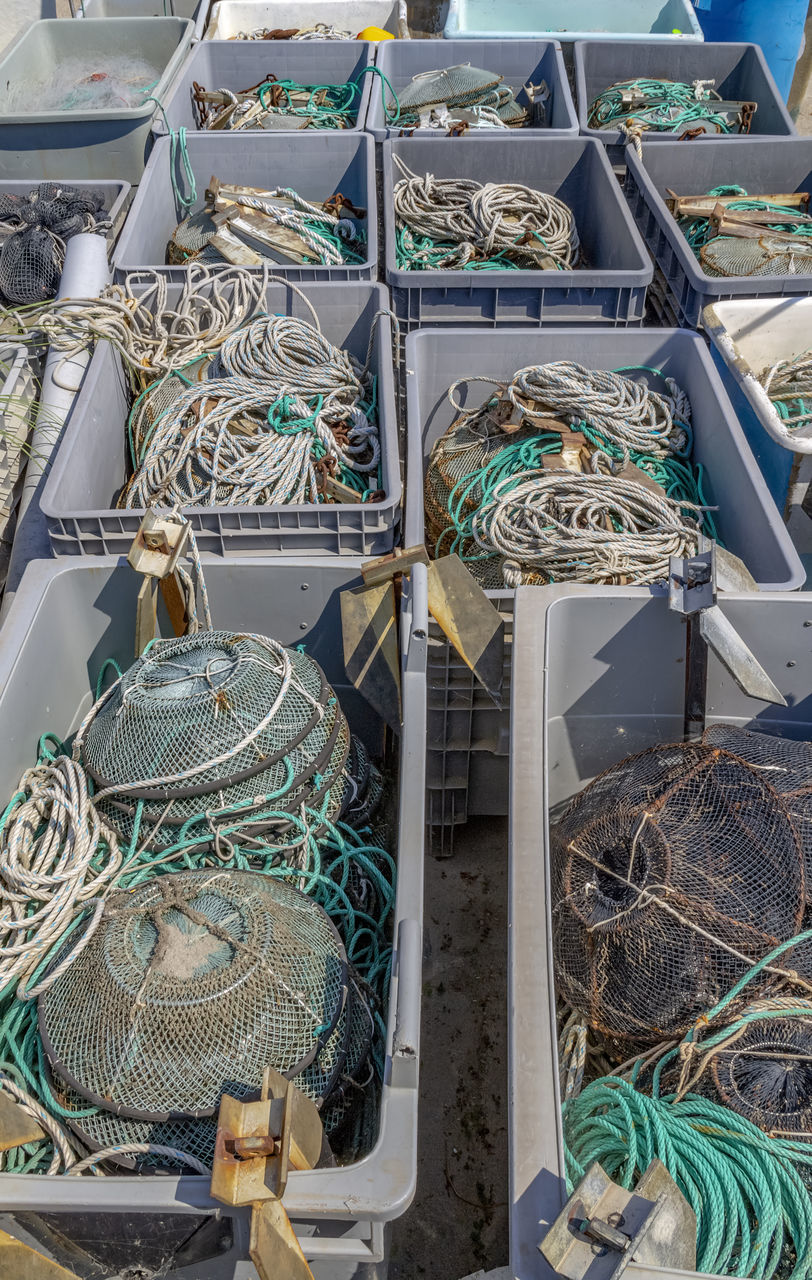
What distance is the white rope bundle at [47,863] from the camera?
2.02 m

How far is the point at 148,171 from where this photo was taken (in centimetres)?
439

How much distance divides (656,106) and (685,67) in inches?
25.6

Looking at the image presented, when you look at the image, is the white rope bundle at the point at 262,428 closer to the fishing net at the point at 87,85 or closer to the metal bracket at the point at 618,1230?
the metal bracket at the point at 618,1230

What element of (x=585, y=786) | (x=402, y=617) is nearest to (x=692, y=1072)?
(x=585, y=786)

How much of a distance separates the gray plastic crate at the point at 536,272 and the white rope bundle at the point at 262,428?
43cm

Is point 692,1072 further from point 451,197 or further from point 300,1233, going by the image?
point 451,197

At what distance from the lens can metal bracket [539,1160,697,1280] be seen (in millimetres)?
1407

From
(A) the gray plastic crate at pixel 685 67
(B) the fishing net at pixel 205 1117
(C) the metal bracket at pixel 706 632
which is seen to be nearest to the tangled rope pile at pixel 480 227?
(A) the gray plastic crate at pixel 685 67

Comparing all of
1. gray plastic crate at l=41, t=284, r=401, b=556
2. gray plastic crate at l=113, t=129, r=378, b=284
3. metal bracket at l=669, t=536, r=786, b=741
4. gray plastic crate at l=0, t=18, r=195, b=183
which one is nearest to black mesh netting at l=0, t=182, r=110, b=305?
gray plastic crate at l=113, t=129, r=378, b=284

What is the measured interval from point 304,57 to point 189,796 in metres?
5.19

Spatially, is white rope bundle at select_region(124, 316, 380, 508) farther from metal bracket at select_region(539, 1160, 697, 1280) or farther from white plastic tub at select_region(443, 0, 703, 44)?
white plastic tub at select_region(443, 0, 703, 44)

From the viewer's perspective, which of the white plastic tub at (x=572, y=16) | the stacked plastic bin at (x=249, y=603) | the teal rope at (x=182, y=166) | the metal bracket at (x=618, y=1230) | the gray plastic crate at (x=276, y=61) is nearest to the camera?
the metal bracket at (x=618, y=1230)

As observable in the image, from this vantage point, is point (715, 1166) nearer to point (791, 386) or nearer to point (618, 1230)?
point (618, 1230)

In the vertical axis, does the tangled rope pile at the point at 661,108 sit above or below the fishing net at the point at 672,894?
above
